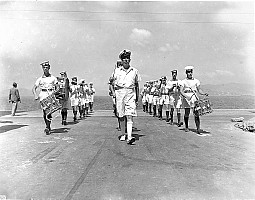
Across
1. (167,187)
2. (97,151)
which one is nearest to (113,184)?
(167,187)

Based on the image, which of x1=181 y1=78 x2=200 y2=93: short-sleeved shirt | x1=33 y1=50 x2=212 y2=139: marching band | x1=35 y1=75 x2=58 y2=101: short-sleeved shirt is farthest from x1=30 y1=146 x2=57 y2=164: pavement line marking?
x1=181 y1=78 x2=200 y2=93: short-sleeved shirt

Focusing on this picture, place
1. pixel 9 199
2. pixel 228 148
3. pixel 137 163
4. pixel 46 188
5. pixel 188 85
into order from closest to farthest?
pixel 9 199 < pixel 46 188 < pixel 137 163 < pixel 228 148 < pixel 188 85

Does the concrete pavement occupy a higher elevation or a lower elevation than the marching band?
lower

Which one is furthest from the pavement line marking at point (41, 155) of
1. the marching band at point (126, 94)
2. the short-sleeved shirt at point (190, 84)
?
the short-sleeved shirt at point (190, 84)

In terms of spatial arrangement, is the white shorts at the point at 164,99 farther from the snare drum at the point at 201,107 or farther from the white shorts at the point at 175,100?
the snare drum at the point at 201,107

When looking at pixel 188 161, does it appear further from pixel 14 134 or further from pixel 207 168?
pixel 14 134

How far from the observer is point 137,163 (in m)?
6.04

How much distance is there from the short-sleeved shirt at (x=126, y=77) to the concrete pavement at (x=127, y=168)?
167cm

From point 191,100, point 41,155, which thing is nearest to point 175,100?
point 191,100

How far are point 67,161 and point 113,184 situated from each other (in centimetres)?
186

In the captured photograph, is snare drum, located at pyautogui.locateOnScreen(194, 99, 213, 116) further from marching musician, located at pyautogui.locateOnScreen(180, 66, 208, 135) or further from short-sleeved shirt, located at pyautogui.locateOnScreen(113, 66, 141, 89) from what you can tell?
short-sleeved shirt, located at pyautogui.locateOnScreen(113, 66, 141, 89)

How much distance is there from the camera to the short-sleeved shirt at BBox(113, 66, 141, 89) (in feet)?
27.8

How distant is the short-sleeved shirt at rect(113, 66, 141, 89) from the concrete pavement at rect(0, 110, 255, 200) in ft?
5.47

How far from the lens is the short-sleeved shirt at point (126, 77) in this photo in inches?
334
